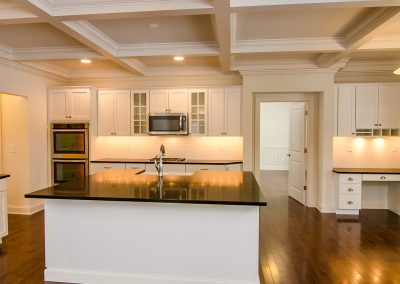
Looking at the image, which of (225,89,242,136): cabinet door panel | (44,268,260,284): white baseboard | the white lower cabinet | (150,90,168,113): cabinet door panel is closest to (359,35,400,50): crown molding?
(225,89,242,136): cabinet door panel

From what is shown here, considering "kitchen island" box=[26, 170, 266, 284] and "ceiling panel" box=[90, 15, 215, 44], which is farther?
"ceiling panel" box=[90, 15, 215, 44]

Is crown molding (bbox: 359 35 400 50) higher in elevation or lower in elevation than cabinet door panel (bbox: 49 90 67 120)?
higher

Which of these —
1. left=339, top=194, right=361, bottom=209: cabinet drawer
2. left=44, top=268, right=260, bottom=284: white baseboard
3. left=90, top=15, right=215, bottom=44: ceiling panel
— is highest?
left=90, top=15, right=215, bottom=44: ceiling panel

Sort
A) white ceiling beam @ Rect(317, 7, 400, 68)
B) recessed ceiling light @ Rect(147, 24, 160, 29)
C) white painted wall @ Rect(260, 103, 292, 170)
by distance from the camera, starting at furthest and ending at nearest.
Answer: white painted wall @ Rect(260, 103, 292, 170), recessed ceiling light @ Rect(147, 24, 160, 29), white ceiling beam @ Rect(317, 7, 400, 68)

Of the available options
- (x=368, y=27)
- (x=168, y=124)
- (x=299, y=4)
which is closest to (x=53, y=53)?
(x=168, y=124)

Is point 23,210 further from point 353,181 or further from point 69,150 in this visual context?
point 353,181

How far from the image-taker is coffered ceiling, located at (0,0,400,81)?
2699mm

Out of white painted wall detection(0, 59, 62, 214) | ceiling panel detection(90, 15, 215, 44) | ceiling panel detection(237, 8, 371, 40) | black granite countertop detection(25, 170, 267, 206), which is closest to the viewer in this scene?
black granite countertop detection(25, 170, 267, 206)

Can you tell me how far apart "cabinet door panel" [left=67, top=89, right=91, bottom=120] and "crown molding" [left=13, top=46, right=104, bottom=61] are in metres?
1.07

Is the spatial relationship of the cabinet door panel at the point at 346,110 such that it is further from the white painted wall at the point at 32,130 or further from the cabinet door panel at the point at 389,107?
the white painted wall at the point at 32,130

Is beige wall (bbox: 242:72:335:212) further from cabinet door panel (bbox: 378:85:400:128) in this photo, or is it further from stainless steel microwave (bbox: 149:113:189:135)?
stainless steel microwave (bbox: 149:113:189:135)

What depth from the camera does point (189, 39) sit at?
3852mm

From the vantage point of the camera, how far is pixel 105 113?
18.5 ft

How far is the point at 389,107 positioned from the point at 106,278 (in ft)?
16.9
